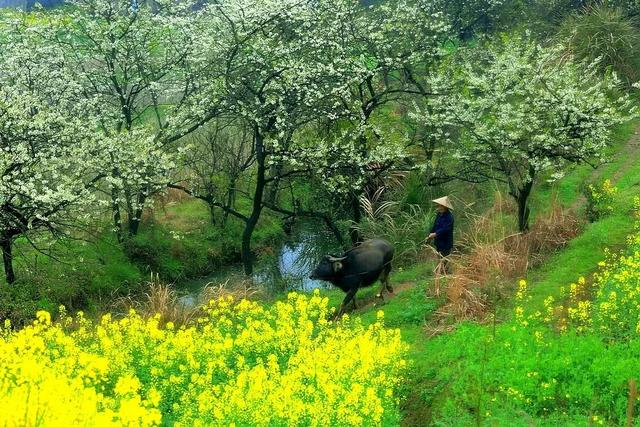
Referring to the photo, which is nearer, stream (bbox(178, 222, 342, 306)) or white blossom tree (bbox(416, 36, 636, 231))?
white blossom tree (bbox(416, 36, 636, 231))

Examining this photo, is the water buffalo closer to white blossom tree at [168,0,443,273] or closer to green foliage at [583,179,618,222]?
white blossom tree at [168,0,443,273]

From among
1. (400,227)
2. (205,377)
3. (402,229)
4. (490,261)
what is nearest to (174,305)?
(205,377)

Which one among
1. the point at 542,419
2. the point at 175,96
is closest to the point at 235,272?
the point at 175,96

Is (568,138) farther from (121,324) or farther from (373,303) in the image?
(121,324)

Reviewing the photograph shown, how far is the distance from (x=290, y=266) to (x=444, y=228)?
8.08 m

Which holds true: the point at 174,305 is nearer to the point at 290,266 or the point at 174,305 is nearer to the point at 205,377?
the point at 205,377

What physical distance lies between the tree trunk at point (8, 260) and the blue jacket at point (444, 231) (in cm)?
963

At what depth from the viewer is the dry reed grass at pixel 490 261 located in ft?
38.9

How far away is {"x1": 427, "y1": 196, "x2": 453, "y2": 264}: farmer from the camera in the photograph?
46.6 ft

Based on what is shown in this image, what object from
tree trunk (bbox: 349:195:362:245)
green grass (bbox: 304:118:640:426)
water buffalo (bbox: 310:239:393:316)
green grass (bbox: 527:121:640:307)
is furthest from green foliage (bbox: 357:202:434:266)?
green grass (bbox: 527:121:640:307)

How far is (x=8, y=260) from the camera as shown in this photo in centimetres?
1623

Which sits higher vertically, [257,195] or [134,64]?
[134,64]

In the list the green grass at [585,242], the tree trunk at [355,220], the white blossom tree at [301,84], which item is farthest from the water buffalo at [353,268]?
the tree trunk at [355,220]

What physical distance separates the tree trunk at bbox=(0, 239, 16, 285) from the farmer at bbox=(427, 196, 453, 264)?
963 cm
